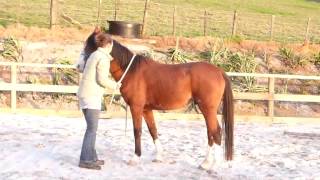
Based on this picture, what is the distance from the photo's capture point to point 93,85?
7117 mm

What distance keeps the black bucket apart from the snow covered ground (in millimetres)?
7003

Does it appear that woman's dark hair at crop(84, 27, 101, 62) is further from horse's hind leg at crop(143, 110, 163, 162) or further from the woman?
horse's hind leg at crop(143, 110, 163, 162)

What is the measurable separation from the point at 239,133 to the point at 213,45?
26.5 feet

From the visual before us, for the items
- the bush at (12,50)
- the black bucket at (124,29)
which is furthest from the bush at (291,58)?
the bush at (12,50)

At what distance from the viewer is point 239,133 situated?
10.7 meters

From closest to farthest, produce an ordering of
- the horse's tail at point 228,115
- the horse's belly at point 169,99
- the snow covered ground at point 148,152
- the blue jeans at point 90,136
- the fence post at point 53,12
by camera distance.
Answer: the snow covered ground at point 148,152 → the blue jeans at point 90,136 → the horse's tail at point 228,115 → the horse's belly at point 169,99 → the fence post at point 53,12

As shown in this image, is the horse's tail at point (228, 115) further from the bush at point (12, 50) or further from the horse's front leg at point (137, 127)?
the bush at point (12, 50)

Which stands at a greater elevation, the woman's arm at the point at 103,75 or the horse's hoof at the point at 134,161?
the woman's arm at the point at 103,75

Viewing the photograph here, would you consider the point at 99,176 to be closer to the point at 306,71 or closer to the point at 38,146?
the point at 38,146

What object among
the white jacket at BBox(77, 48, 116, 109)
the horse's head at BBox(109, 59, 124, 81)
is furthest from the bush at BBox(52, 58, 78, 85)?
the white jacket at BBox(77, 48, 116, 109)

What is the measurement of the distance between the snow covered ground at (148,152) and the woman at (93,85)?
24 centimetres

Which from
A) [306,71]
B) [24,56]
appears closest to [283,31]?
[306,71]

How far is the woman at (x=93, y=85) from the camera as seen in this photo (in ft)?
23.3

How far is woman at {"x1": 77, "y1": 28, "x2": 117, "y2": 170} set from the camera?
23.3ft
